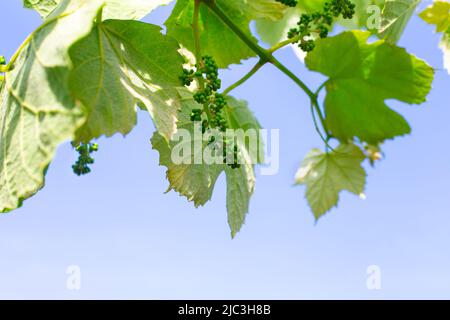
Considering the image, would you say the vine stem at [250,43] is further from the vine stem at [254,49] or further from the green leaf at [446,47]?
the green leaf at [446,47]

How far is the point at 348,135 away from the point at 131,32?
2.25 feet

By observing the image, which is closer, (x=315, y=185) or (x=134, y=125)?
(x=134, y=125)

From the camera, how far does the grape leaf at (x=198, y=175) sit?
3.58ft

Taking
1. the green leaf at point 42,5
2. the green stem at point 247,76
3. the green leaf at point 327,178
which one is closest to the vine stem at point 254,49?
the green stem at point 247,76

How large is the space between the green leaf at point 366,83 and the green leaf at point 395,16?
1.4 inches

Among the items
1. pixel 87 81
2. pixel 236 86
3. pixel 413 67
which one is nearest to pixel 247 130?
pixel 236 86

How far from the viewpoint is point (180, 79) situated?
94 centimetres

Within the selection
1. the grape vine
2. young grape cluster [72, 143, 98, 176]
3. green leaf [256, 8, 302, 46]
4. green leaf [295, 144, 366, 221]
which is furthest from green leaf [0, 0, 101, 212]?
green leaf [295, 144, 366, 221]

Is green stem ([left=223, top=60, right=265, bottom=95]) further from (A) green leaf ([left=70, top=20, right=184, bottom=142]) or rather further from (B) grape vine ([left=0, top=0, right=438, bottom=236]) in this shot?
(A) green leaf ([left=70, top=20, right=184, bottom=142])

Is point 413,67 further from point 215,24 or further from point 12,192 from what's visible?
point 12,192

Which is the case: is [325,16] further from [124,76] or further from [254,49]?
[124,76]

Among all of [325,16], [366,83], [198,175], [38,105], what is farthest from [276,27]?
[38,105]

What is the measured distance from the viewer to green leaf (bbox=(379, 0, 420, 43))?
1145 mm

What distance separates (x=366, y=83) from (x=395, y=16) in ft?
0.64
